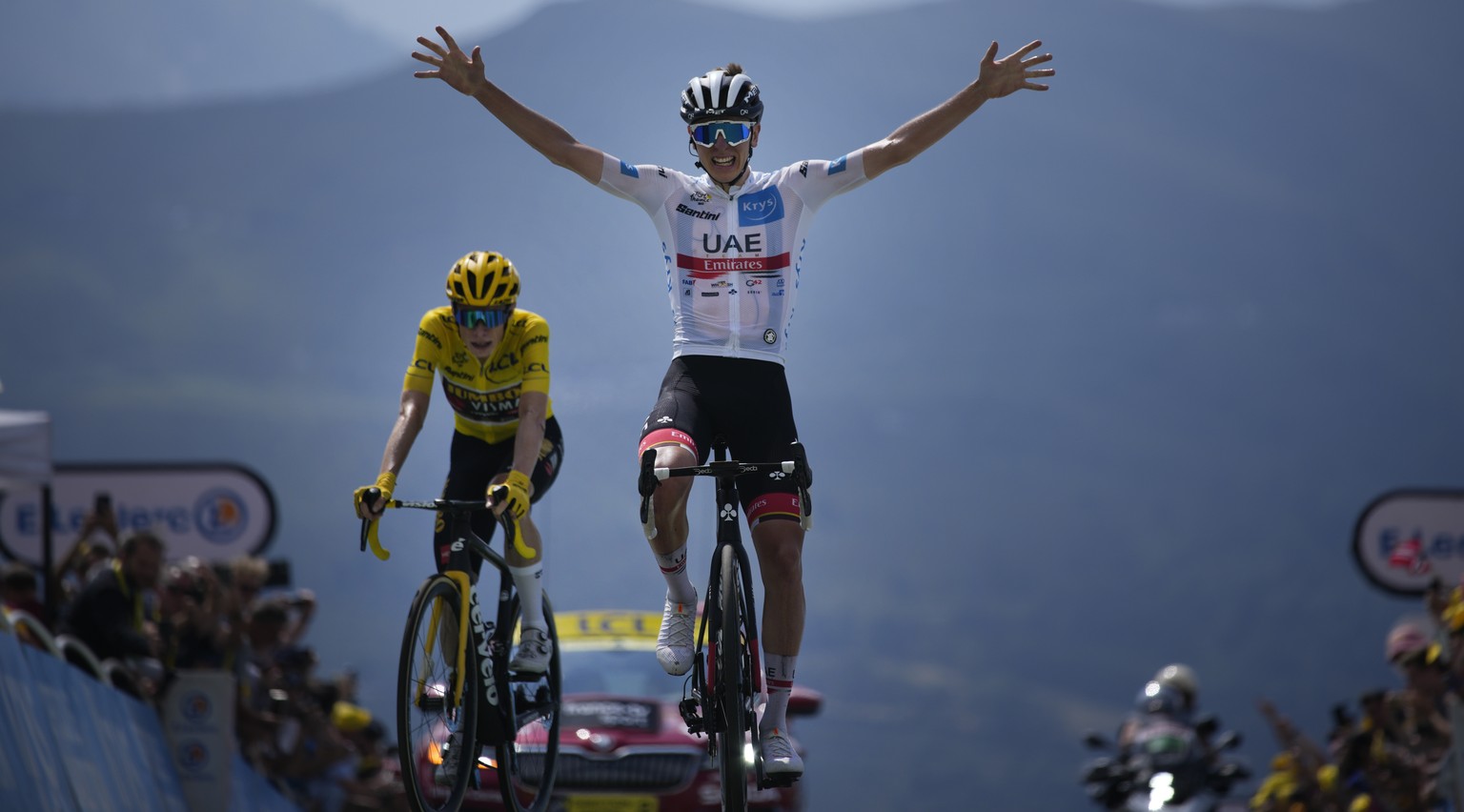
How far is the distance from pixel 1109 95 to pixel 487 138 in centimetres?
5479

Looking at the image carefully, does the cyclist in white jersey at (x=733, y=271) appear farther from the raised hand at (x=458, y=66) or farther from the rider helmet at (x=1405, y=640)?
the rider helmet at (x=1405, y=640)

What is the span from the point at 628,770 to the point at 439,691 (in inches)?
187

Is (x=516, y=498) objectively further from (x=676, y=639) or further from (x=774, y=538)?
(x=774, y=538)

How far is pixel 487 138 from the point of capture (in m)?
131

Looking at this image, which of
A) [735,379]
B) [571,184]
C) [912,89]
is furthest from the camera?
[912,89]

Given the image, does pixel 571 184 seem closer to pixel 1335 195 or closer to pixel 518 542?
pixel 518 542

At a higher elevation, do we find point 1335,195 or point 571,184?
point 1335,195

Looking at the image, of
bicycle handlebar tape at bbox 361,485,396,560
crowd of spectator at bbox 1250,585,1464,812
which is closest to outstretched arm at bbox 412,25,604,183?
bicycle handlebar tape at bbox 361,485,396,560

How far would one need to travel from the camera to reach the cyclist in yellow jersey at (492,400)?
27.0 ft

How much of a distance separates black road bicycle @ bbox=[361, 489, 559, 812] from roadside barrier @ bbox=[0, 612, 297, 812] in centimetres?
185

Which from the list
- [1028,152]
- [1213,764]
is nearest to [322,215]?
[1028,152]

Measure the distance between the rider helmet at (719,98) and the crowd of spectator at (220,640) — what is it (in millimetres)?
5196

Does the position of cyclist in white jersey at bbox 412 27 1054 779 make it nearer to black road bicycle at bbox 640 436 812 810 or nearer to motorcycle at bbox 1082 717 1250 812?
black road bicycle at bbox 640 436 812 810

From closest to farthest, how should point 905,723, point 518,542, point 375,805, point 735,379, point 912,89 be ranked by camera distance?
point 735,379, point 518,542, point 375,805, point 905,723, point 912,89
